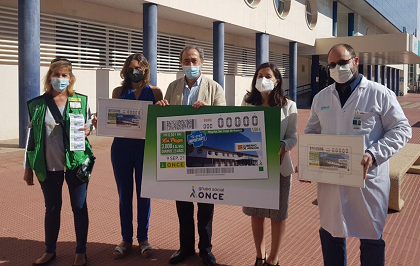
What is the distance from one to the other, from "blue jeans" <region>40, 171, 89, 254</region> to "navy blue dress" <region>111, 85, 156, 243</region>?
0.35 metres

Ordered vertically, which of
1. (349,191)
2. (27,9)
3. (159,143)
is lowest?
(349,191)

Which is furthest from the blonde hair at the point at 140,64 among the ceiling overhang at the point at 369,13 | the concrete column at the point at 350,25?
the concrete column at the point at 350,25

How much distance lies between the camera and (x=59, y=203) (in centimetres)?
384

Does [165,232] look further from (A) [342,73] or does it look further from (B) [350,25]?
(B) [350,25]

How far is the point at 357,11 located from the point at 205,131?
35515 mm

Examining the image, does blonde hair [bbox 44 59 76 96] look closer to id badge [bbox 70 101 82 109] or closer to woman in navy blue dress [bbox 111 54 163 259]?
id badge [bbox 70 101 82 109]

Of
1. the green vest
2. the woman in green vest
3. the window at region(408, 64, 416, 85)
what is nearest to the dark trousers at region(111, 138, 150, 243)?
the woman in green vest

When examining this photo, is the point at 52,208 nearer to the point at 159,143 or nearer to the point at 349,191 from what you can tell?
the point at 159,143

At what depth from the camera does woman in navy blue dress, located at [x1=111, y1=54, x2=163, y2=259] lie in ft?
12.9

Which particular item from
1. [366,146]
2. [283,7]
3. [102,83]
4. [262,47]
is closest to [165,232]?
[366,146]

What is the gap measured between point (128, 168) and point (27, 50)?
24.3 feet

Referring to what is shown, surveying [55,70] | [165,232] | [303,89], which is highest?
[303,89]

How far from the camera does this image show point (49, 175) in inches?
145

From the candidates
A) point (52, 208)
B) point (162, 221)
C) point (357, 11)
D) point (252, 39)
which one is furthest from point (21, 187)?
point (357, 11)
